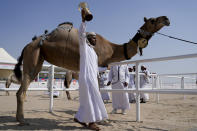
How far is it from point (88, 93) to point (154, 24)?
2.49 metres

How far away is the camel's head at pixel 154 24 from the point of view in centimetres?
464

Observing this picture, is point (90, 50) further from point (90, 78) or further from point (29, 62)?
point (29, 62)

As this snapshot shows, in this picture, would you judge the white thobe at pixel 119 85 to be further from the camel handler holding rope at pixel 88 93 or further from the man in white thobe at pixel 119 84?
the camel handler holding rope at pixel 88 93

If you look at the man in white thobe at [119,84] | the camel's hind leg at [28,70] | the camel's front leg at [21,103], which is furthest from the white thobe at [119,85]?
the camel's front leg at [21,103]

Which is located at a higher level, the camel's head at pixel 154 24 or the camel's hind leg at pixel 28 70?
the camel's head at pixel 154 24

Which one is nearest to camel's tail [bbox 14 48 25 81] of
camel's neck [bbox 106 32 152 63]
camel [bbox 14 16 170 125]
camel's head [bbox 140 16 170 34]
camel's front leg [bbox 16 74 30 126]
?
camel [bbox 14 16 170 125]

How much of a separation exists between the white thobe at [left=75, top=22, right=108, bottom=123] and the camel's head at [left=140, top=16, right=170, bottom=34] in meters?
1.94

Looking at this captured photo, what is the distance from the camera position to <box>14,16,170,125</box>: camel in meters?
4.19

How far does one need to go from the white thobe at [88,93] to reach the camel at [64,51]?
70cm

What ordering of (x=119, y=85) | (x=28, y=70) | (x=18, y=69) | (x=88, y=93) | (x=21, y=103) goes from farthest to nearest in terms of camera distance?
(x=119, y=85) → (x=18, y=69) → (x=28, y=70) → (x=21, y=103) → (x=88, y=93)

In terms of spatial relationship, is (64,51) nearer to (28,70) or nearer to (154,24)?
(28,70)

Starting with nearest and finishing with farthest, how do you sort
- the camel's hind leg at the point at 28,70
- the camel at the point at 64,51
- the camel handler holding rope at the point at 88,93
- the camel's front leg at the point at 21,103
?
1. the camel handler holding rope at the point at 88,93
2. the camel's front leg at the point at 21,103
3. the camel's hind leg at the point at 28,70
4. the camel at the point at 64,51

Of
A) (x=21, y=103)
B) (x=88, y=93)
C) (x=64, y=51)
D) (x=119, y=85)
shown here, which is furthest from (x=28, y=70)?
(x=119, y=85)

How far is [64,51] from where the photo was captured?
14.0 ft
